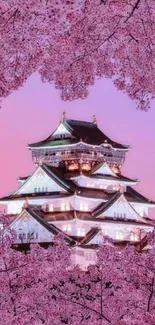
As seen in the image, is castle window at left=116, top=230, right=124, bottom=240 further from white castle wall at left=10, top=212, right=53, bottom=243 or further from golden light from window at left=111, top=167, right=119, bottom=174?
white castle wall at left=10, top=212, right=53, bottom=243

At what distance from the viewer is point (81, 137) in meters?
55.9

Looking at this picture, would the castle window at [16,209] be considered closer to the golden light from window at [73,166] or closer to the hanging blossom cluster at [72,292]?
the golden light from window at [73,166]

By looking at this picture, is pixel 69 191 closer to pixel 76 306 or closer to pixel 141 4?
pixel 76 306

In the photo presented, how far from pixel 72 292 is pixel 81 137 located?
23289 mm

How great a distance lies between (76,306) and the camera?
2805 centimetres

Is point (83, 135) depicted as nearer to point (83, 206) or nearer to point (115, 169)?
point (115, 169)

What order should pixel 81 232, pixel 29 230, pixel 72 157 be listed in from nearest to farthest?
pixel 29 230, pixel 81 232, pixel 72 157

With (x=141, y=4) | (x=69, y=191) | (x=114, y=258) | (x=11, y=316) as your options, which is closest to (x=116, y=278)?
(x=114, y=258)

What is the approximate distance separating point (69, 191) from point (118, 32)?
44564mm

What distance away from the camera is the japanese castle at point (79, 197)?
50188mm

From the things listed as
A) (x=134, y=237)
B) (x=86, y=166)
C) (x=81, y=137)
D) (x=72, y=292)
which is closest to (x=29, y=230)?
(x=134, y=237)

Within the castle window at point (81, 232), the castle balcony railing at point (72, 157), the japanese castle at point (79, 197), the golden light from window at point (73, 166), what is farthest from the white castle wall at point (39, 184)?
the golden light from window at point (73, 166)

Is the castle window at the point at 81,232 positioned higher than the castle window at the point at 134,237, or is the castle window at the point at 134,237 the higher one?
the castle window at the point at 81,232

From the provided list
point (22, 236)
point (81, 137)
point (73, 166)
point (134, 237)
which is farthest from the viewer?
point (73, 166)
